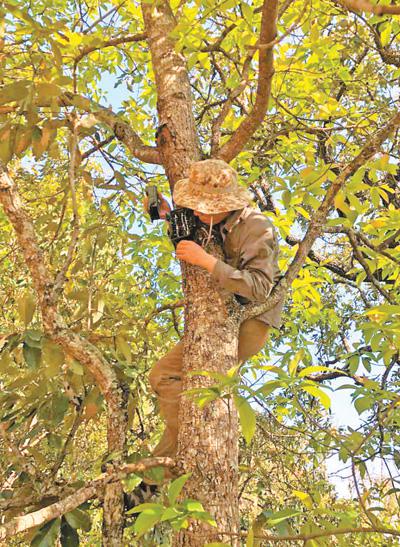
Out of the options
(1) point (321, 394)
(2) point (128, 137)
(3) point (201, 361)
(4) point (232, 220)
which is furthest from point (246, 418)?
(2) point (128, 137)

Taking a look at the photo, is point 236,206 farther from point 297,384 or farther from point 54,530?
point 54,530

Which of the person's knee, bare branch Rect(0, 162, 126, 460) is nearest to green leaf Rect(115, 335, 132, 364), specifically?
the person's knee

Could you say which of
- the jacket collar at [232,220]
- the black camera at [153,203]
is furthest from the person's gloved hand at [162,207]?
the jacket collar at [232,220]

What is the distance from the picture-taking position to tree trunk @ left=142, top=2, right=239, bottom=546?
1.84 metres

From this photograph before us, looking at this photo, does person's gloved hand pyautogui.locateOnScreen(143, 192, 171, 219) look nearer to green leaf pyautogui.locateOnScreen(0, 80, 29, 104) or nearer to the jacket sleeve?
the jacket sleeve

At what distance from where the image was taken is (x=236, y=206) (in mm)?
2451

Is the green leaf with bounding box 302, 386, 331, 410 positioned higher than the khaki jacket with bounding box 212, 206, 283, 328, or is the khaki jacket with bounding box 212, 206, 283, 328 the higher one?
the khaki jacket with bounding box 212, 206, 283, 328

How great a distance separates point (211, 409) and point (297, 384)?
0.61 meters

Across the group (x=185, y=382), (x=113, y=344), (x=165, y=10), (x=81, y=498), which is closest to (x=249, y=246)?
(x=185, y=382)

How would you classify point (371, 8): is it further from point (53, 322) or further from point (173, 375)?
point (173, 375)

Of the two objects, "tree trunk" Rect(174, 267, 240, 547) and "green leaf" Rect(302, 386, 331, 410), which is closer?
"green leaf" Rect(302, 386, 331, 410)

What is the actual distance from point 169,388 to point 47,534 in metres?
0.81

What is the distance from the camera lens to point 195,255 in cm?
228

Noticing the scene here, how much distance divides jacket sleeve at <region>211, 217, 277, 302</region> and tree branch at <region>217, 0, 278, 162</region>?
1.56 ft
